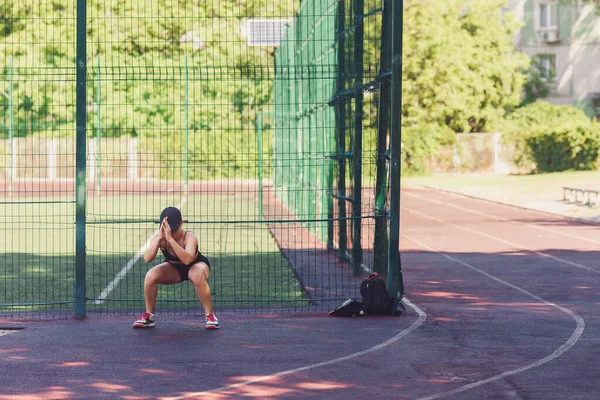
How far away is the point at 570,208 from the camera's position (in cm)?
3231

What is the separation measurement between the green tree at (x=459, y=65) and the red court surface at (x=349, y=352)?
44.4m

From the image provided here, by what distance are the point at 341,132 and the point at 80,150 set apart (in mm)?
7083

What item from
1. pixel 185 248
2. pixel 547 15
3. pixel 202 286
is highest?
pixel 547 15

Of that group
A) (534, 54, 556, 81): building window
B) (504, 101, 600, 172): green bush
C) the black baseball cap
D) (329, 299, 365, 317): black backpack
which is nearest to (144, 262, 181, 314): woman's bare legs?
the black baseball cap

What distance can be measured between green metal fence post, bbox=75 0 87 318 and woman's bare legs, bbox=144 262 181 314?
1.00 meters

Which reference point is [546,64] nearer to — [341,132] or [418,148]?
[418,148]

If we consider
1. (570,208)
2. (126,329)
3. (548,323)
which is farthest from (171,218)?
(570,208)

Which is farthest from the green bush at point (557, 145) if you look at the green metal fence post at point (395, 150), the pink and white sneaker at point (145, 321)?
the pink and white sneaker at point (145, 321)

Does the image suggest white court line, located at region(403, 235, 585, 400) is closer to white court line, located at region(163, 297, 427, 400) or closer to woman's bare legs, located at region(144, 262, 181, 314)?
white court line, located at region(163, 297, 427, 400)

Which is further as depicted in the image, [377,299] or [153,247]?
[377,299]

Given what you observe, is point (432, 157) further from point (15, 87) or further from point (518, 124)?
point (15, 87)

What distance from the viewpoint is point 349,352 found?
32.3 feet

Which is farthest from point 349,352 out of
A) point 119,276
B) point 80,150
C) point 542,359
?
point 119,276

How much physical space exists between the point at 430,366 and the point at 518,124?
5434 cm
